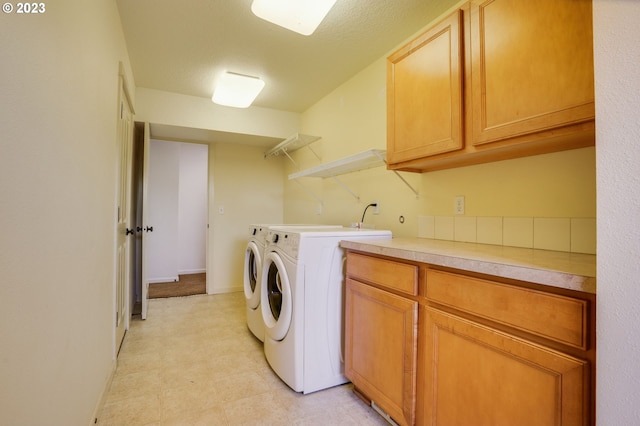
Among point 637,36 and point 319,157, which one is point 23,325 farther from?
point 319,157

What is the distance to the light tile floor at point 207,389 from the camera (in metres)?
1.53

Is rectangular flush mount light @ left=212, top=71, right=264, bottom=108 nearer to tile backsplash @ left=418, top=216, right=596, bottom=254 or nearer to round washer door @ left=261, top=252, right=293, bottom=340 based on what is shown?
round washer door @ left=261, top=252, right=293, bottom=340

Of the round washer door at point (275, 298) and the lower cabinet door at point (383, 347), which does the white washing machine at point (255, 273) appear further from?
the lower cabinet door at point (383, 347)

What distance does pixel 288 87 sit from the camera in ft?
9.63

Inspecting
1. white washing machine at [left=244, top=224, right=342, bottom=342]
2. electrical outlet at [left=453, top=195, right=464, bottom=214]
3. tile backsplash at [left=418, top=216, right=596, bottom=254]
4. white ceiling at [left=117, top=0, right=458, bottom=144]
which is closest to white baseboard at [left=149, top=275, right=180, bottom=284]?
white washing machine at [left=244, top=224, right=342, bottom=342]

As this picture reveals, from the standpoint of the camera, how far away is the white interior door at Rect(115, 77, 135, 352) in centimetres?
212

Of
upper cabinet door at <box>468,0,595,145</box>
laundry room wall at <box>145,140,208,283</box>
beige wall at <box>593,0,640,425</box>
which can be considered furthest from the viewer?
laundry room wall at <box>145,140,208,283</box>

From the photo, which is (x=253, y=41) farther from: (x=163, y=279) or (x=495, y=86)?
(x=163, y=279)

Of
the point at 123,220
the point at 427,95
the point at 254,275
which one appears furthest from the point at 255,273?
the point at 427,95

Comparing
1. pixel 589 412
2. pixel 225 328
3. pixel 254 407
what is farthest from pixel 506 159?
pixel 225 328

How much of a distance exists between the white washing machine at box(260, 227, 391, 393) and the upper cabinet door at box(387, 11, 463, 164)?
2.00ft

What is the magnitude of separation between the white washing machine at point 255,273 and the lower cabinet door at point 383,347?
34.6 inches

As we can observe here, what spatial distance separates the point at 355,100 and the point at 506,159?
4.90ft

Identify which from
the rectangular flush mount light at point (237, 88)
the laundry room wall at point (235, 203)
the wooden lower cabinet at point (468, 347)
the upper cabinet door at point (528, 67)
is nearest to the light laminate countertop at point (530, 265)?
the wooden lower cabinet at point (468, 347)
